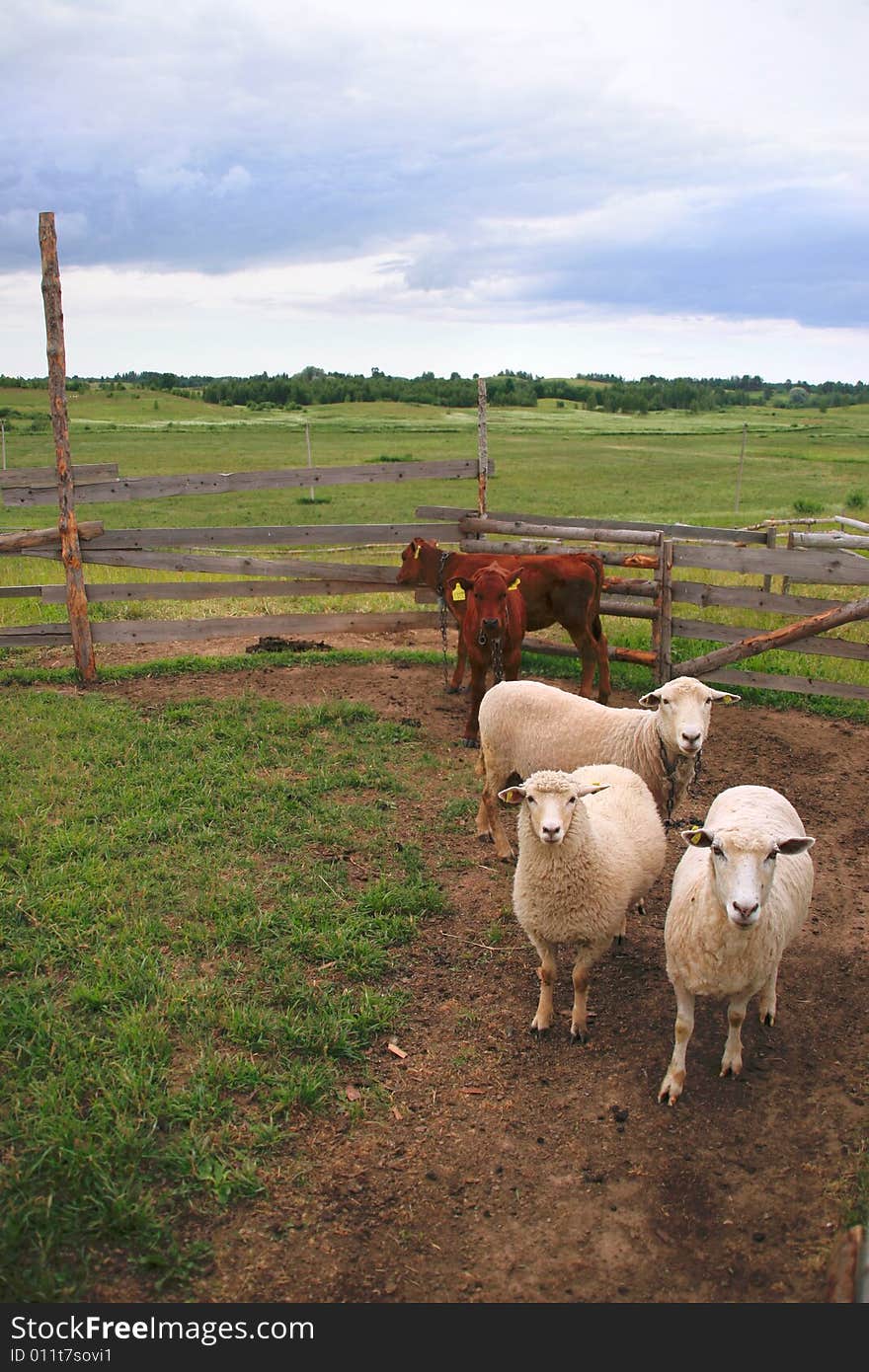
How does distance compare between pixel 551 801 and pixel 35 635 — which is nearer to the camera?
pixel 551 801

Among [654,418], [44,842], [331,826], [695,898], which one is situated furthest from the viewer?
[654,418]

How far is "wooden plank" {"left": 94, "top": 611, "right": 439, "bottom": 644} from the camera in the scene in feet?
36.1

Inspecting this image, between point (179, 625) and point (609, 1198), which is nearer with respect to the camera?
point (609, 1198)

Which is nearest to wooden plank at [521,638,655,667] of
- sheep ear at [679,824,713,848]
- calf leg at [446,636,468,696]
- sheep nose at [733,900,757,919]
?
calf leg at [446,636,468,696]

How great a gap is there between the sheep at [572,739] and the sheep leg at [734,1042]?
2098 mm

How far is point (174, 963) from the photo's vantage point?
534cm

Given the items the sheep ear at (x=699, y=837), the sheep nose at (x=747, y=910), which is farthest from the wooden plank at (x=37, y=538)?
the sheep nose at (x=747, y=910)

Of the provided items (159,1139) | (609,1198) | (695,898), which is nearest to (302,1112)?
(159,1139)

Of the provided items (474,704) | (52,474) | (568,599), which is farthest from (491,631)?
(52,474)

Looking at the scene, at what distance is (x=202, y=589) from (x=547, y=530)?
4138mm

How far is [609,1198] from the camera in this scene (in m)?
3.90

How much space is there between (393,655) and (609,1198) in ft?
27.4

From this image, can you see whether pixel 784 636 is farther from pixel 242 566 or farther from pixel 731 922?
pixel 242 566
